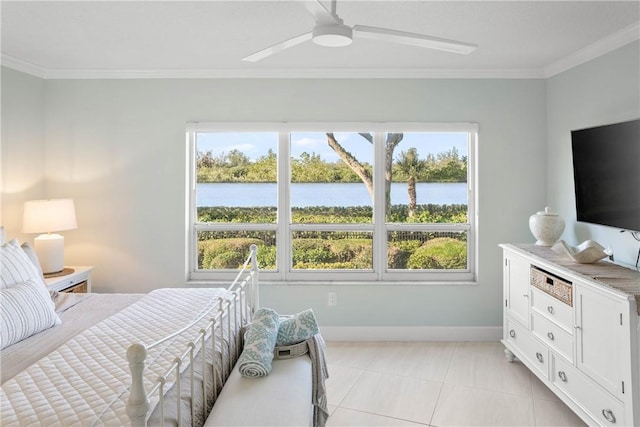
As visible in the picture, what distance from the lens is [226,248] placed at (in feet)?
12.7

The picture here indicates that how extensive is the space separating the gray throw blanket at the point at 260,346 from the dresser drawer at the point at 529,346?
1.82 meters

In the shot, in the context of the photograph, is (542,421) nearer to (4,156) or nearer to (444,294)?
(444,294)

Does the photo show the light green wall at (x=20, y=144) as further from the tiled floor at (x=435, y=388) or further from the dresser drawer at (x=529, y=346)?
the dresser drawer at (x=529, y=346)

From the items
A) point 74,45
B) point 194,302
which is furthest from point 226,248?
point 74,45

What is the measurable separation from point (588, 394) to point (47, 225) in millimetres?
3791

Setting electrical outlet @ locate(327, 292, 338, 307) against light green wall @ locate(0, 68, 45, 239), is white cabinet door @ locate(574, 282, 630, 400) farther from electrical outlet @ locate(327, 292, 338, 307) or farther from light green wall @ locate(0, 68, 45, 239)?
light green wall @ locate(0, 68, 45, 239)

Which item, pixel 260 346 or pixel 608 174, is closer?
pixel 260 346

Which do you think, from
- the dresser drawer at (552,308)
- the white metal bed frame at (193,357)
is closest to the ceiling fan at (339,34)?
the white metal bed frame at (193,357)

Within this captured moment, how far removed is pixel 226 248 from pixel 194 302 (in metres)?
1.44

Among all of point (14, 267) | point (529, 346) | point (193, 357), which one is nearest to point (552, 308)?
point (529, 346)

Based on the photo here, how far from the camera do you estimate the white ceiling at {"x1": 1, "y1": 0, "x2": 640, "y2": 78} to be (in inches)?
91.8

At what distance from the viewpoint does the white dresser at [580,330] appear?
198cm

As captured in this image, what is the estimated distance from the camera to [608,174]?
2656mm

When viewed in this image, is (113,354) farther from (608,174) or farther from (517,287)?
(608,174)
